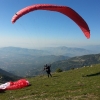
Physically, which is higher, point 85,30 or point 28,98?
point 85,30

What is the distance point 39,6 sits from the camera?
18500mm

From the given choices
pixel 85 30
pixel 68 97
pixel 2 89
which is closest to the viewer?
pixel 68 97

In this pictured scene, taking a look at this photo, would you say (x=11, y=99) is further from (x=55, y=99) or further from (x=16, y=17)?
(x=16, y=17)

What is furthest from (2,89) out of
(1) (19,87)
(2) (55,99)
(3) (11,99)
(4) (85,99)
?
(4) (85,99)

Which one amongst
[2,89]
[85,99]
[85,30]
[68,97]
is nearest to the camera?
[85,99]

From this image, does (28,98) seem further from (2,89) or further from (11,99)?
(2,89)

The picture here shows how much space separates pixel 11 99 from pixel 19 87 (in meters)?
6.20

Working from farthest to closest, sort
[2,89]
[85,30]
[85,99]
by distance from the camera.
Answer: [2,89] → [85,30] → [85,99]

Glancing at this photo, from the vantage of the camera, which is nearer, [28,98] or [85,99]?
[85,99]

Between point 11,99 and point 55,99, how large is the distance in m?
5.38

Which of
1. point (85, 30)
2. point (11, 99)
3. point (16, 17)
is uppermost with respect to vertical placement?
point (16, 17)

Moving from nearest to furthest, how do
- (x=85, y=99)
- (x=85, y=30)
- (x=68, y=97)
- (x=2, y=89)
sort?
(x=85, y=99) < (x=68, y=97) < (x=85, y=30) < (x=2, y=89)

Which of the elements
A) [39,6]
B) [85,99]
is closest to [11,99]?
[85,99]

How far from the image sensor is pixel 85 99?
17406 millimetres
